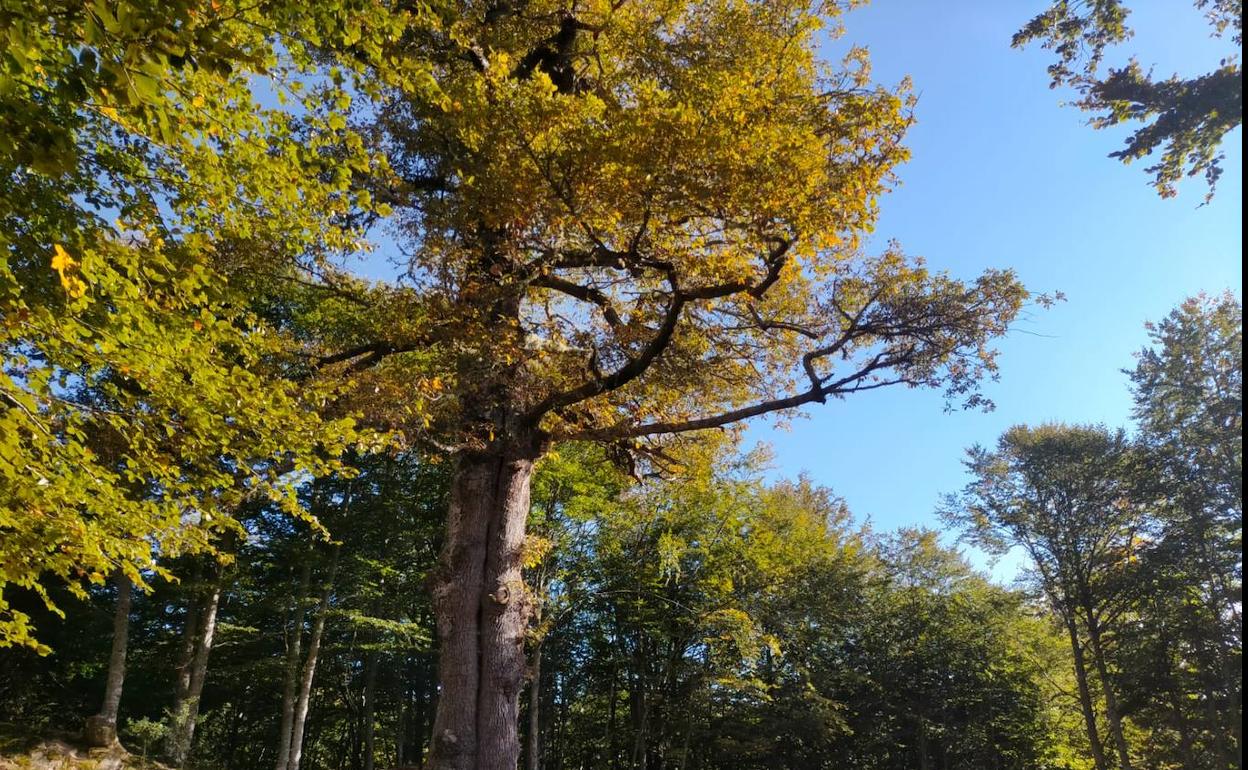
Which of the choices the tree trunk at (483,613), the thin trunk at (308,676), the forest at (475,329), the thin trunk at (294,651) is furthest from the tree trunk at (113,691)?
the tree trunk at (483,613)

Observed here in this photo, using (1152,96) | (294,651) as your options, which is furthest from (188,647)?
(1152,96)

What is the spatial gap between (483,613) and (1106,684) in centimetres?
1688

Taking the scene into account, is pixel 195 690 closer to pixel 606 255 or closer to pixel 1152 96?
pixel 606 255

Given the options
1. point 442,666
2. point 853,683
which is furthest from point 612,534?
point 442,666

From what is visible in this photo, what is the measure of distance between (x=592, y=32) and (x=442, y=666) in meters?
6.66

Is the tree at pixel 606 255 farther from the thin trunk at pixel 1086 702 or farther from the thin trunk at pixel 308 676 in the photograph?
the thin trunk at pixel 1086 702

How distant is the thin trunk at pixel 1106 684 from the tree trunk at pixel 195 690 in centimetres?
Answer: 1937

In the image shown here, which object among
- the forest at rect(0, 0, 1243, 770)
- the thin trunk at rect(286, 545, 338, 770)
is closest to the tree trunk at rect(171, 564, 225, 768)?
the forest at rect(0, 0, 1243, 770)

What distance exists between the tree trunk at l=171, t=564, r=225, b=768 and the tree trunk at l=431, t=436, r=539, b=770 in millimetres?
8885

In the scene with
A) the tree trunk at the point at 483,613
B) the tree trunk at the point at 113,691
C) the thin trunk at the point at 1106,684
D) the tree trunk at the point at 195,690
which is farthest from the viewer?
the thin trunk at the point at 1106,684

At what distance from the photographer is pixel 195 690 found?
503 inches

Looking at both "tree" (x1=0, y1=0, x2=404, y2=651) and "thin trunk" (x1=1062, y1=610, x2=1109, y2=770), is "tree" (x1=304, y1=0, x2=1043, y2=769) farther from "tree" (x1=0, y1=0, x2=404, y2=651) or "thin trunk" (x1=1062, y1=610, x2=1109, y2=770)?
"thin trunk" (x1=1062, y1=610, x2=1109, y2=770)

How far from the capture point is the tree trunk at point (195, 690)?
1222cm

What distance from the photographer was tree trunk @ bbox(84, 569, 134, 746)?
35.3 feet
